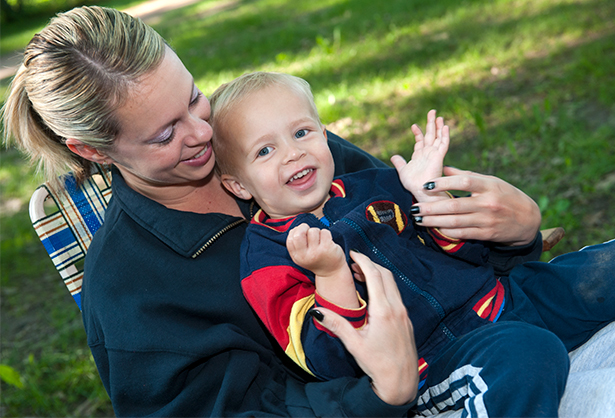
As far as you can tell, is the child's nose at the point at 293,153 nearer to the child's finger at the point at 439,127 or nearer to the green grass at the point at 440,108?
the child's finger at the point at 439,127

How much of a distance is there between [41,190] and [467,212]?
5.81ft

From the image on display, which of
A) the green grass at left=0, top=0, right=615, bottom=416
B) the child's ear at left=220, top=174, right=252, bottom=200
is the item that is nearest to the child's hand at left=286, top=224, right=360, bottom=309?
the child's ear at left=220, top=174, right=252, bottom=200

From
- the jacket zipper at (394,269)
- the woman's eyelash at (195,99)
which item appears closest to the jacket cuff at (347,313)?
the jacket zipper at (394,269)

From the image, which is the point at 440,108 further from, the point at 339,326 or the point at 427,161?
the point at 339,326

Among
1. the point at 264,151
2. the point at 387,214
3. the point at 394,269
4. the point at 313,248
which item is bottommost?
the point at 394,269

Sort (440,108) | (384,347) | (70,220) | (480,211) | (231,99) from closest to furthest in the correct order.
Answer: (384,347) < (480,211) < (231,99) < (70,220) < (440,108)

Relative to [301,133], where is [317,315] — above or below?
below

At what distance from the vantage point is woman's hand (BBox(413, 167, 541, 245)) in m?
1.79

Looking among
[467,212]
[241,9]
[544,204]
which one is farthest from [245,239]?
[241,9]

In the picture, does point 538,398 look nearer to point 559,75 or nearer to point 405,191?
point 405,191

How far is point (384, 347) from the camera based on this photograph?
58.6 inches

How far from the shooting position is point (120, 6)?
1892 centimetres

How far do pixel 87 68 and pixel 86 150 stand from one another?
33 cm

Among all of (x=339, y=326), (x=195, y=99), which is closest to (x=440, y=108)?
(x=195, y=99)
